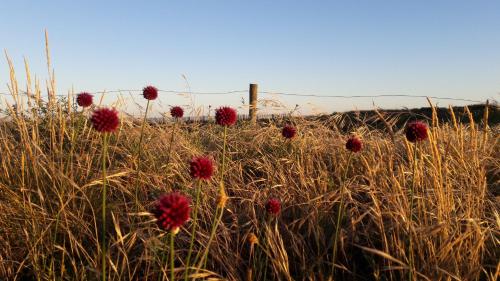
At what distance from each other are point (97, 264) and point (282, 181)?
1.49 metres

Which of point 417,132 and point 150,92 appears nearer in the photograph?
point 417,132

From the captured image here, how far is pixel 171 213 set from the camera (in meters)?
1.34

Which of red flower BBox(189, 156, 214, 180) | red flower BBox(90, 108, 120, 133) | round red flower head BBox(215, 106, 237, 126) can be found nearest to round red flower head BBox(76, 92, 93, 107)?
round red flower head BBox(215, 106, 237, 126)

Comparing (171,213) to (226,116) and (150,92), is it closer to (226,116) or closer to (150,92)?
(226,116)

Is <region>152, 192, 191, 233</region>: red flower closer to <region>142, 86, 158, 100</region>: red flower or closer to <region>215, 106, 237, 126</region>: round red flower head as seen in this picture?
<region>215, 106, 237, 126</region>: round red flower head

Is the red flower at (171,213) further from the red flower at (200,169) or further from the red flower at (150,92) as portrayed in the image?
the red flower at (150,92)

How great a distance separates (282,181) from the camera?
323cm

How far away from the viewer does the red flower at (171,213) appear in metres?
1.32

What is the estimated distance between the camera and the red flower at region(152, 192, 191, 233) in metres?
1.32

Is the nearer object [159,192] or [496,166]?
[159,192]

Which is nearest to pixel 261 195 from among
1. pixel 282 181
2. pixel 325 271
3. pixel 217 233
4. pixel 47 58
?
pixel 282 181

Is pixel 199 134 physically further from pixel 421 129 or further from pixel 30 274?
pixel 421 129

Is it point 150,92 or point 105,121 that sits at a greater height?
point 150,92

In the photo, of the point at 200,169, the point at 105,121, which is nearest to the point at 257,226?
the point at 200,169
